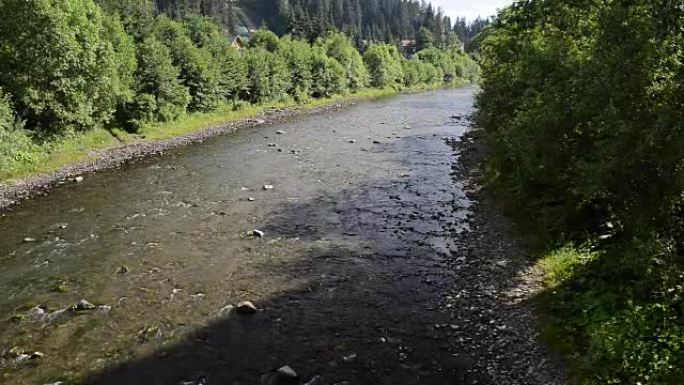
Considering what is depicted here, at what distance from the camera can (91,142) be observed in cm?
4044

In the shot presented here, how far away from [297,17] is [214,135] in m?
88.6

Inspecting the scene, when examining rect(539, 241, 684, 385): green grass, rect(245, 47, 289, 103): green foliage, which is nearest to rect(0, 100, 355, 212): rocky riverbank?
rect(245, 47, 289, 103): green foliage

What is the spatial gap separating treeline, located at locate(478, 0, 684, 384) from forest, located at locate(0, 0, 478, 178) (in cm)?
Result: 2998

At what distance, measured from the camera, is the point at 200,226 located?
76.0ft

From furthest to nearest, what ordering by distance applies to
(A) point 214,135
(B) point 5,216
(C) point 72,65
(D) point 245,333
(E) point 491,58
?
(A) point 214,135, (C) point 72,65, (E) point 491,58, (B) point 5,216, (D) point 245,333

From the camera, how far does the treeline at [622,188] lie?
35.2 feet

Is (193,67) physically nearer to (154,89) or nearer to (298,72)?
(154,89)

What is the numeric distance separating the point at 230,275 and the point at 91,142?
28.2 meters

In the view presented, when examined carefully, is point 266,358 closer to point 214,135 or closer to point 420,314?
point 420,314

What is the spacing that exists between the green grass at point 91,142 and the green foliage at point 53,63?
64.7 inches

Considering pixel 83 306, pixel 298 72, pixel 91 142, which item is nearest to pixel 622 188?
pixel 83 306

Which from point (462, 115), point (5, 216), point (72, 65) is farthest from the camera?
point (462, 115)

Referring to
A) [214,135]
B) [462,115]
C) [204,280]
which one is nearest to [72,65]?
[214,135]

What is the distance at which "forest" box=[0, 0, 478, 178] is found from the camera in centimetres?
3494
